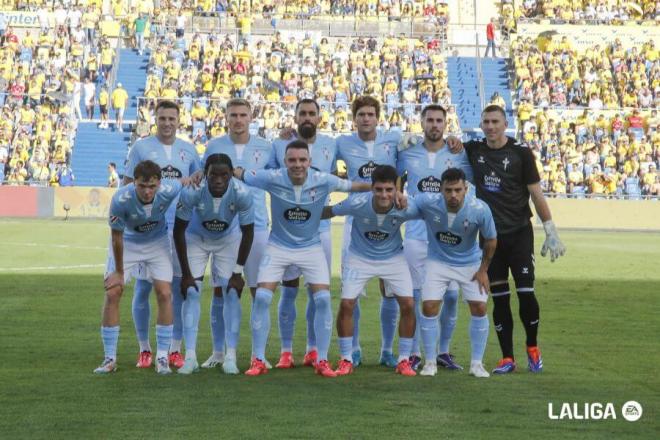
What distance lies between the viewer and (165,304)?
11.2 metres

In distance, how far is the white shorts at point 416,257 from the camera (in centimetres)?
1178

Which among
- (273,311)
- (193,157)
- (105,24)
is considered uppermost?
(105,24)

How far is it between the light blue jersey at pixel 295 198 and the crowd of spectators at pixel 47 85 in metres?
30.0

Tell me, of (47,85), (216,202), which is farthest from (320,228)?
(47,85)

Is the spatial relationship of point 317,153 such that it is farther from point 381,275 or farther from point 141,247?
point 141,247

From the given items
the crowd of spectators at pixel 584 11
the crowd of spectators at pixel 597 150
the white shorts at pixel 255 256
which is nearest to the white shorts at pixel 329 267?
the white shorts at pixel 255 256

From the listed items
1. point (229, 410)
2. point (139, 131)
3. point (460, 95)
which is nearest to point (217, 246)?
point (229, 410)

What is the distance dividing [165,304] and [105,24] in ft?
130

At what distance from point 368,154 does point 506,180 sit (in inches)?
55.0

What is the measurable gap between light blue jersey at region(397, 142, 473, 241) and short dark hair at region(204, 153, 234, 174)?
1.87 metres

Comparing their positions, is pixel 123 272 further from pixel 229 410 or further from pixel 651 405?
pixel 651 405

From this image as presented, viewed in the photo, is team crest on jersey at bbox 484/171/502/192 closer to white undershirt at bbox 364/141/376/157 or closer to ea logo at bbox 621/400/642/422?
white undershirt at bbox 364/141/376/157

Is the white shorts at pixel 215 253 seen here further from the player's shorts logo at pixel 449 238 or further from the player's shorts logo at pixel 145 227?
the player's shorts logo at pixel 449 238

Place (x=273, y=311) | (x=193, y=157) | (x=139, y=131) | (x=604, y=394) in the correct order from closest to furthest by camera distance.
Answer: (x=604, y=394) → (x=193, y=157) → (x=273, y=311) → (x=139, y=131)
